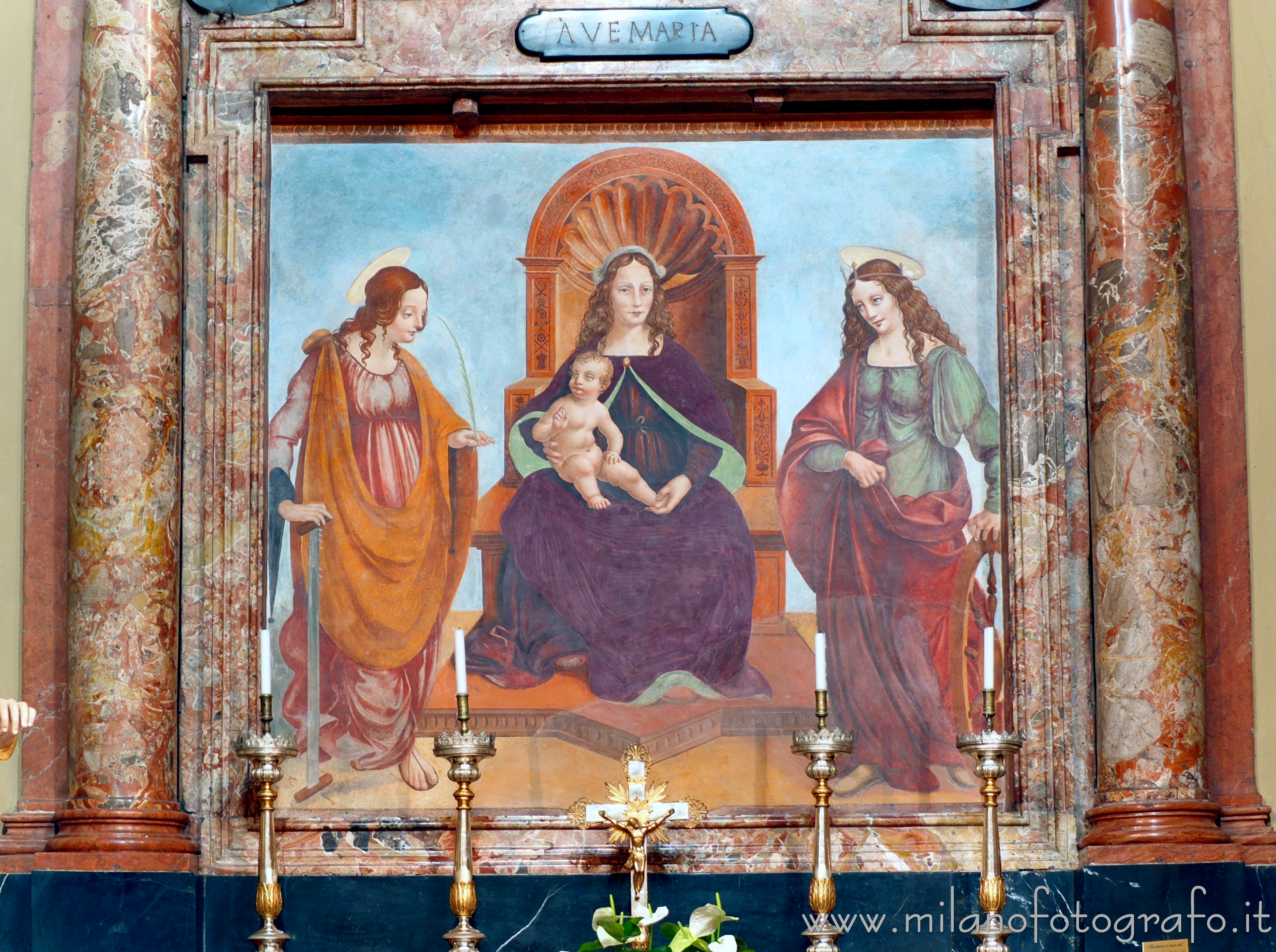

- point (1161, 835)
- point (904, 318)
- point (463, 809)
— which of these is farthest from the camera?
point (904, 318)

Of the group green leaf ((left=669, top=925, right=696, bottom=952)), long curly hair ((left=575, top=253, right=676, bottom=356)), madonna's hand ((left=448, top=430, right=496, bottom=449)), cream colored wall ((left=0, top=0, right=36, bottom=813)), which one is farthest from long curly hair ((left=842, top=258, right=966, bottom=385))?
cream colored wall ((left=0, top=0, right=36, bottom=813))

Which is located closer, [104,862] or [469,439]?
[104,862]

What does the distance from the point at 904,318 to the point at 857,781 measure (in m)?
1.86

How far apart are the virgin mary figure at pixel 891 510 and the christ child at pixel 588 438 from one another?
2.07 ft

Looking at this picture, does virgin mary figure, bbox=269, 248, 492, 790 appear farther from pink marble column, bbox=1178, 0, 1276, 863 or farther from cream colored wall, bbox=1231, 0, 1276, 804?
cream colored wall, bbox=1231, 0, 1276, 804

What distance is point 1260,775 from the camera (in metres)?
6.98

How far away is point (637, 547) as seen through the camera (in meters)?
7.39

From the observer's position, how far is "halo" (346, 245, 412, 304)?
24.9 ft

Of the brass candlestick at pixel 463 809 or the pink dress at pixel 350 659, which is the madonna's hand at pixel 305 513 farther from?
the brass candlestick at pixel 463 809

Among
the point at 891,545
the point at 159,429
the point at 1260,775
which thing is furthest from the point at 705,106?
the point at 1260,775

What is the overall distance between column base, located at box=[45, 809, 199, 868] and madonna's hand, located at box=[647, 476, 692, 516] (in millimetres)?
2184

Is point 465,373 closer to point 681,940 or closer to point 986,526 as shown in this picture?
point 986,526

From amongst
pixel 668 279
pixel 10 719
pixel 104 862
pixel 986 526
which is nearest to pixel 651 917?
pixel 10 719

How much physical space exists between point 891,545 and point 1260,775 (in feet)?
5.32
